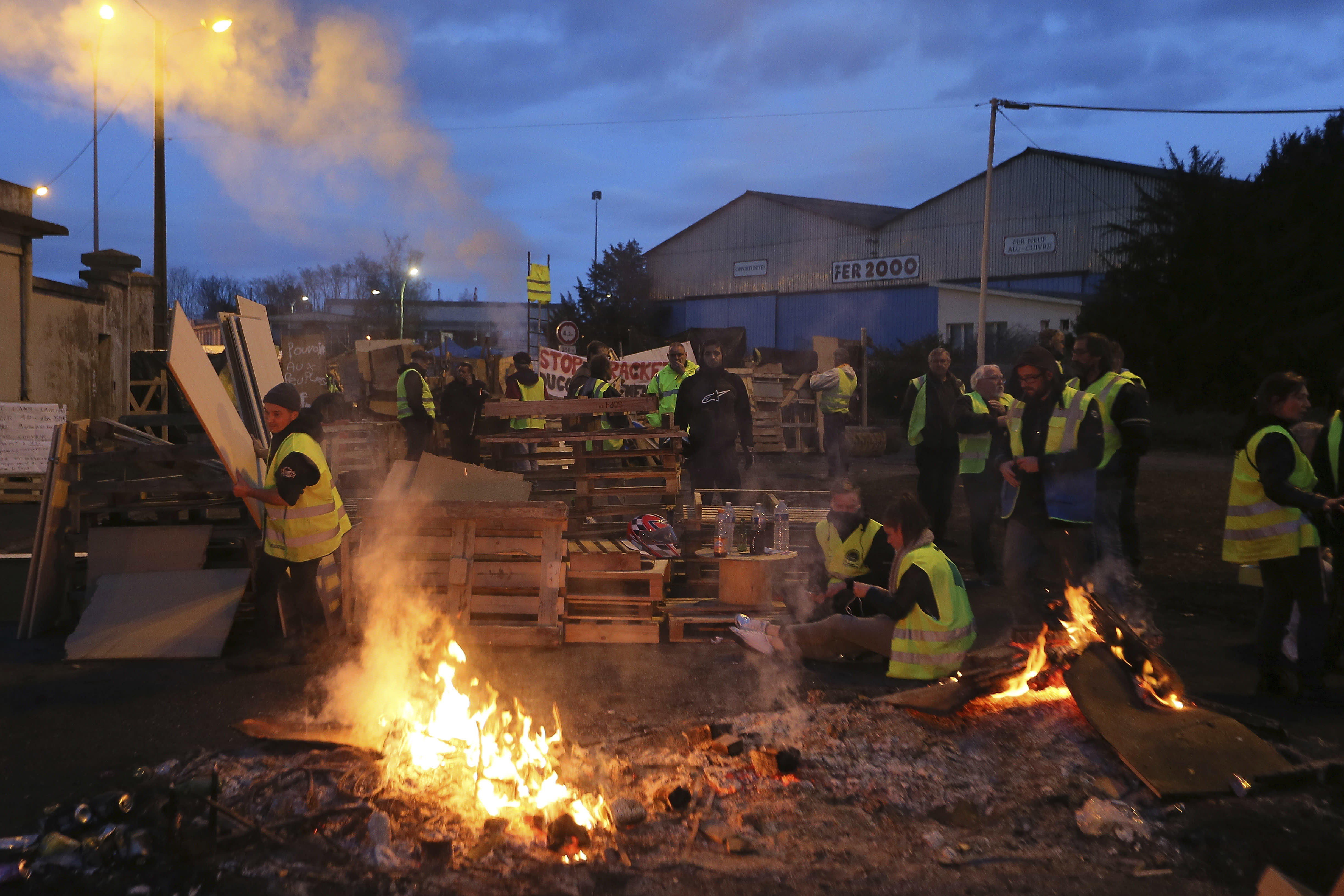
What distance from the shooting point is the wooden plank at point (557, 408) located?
799cm

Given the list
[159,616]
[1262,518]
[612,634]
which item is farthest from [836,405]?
[159,616]

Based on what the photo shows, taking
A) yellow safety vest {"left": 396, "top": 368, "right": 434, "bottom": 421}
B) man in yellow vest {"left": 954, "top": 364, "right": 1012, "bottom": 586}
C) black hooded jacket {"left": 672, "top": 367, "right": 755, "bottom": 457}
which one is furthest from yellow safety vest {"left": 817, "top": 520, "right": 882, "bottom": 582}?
yellow safety vest {"left": 396, "top": 368, "right": 434, "bottom": 421}

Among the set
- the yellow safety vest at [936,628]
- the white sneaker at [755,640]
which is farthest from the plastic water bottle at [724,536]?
the yellow safety vest at [936,628]

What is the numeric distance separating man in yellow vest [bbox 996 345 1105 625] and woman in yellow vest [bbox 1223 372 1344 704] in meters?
0.75

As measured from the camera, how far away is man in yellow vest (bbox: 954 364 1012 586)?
746 cm

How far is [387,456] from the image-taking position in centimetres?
1335

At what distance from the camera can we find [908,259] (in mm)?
33406

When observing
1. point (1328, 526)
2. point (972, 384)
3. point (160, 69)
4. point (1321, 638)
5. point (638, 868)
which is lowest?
point (638, 868)

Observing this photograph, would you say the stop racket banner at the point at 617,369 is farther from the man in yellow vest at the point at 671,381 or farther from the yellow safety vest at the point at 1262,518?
the yellow safety vest at the point at 1262,518

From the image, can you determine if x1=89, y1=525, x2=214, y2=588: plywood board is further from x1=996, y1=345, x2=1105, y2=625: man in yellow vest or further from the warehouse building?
the warehouse building

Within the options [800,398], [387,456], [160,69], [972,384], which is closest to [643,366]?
[800,398]

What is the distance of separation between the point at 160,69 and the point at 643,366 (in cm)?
1040

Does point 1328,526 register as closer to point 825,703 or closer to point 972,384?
point 825,703

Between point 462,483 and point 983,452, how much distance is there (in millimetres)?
4280
